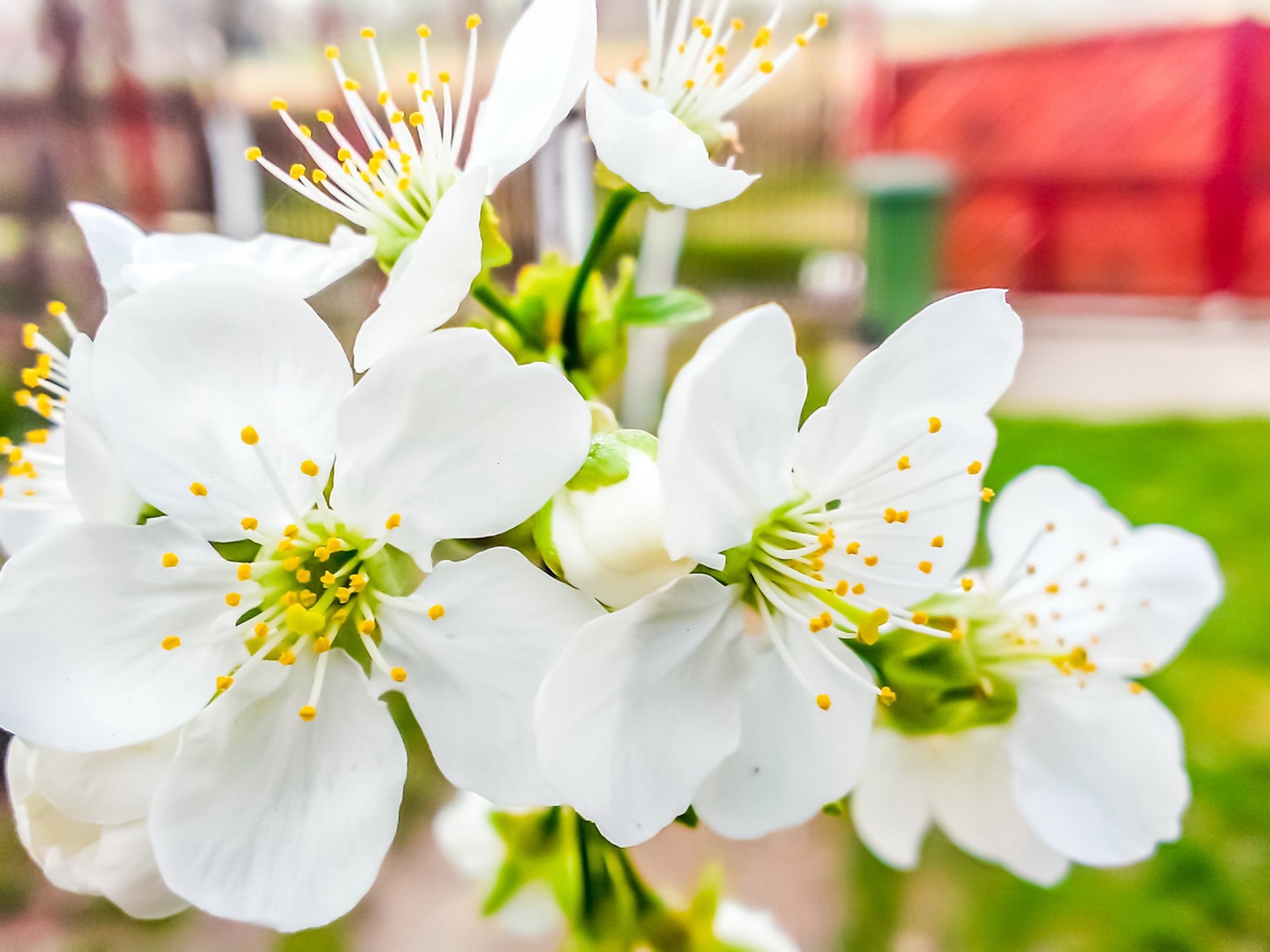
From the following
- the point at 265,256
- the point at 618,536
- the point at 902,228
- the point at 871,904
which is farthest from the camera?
the point at 902,228

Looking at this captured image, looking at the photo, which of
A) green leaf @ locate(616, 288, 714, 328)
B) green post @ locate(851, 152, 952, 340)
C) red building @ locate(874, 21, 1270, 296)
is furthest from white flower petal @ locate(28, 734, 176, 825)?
red building @ locate(874, 21, 1270, 296)

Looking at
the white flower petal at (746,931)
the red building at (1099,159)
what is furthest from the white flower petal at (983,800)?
Result: the red building at (1099,159)

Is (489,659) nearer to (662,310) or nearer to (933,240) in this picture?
(662,310)

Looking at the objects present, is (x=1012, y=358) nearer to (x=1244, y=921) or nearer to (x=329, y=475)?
(x=329, y=475)

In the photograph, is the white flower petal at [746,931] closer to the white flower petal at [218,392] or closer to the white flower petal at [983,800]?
the white flower petal at [983,800]

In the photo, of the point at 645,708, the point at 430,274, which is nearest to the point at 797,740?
the point at 645,708
